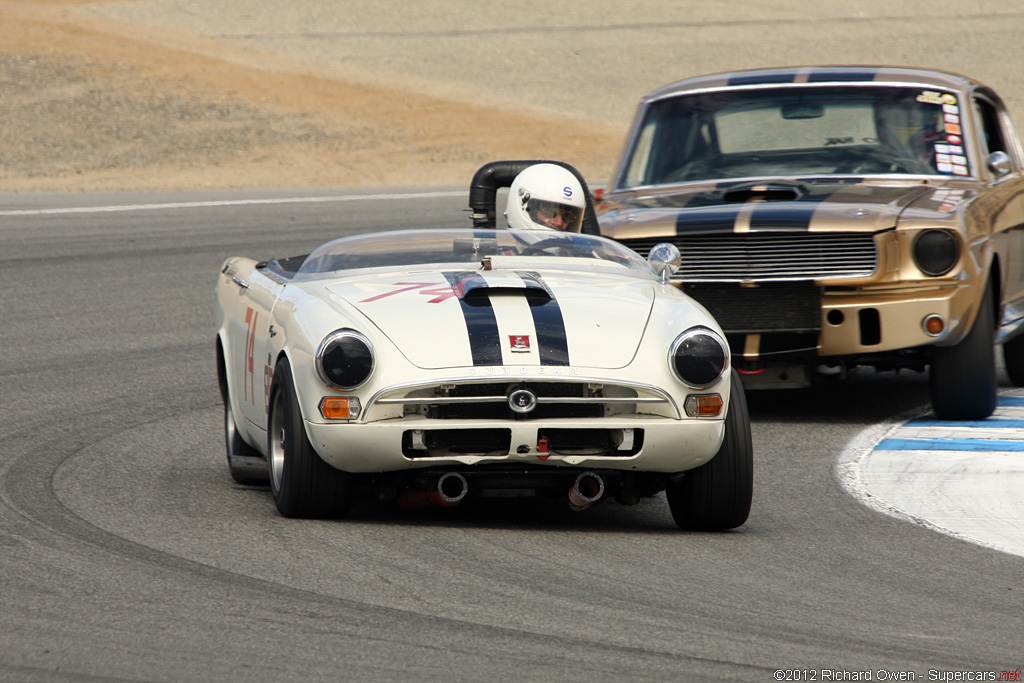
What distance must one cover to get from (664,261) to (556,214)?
1267mm

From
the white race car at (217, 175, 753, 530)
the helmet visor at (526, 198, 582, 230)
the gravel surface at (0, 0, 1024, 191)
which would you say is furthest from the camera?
the gravel surface at (0, 0, 1024, 191)

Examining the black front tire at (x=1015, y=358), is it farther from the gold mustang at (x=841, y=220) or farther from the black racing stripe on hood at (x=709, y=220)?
the black racing stripe on hood at (x=709, y=220)

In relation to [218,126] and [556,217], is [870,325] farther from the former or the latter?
[218,126]

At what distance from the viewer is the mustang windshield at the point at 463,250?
19.7ft

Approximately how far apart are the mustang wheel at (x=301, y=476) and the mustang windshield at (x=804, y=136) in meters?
4.16

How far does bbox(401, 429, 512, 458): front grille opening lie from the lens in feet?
16.4

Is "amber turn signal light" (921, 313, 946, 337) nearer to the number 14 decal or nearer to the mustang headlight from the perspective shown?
the number 14 decal

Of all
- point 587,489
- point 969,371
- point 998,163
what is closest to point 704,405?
point 587,489

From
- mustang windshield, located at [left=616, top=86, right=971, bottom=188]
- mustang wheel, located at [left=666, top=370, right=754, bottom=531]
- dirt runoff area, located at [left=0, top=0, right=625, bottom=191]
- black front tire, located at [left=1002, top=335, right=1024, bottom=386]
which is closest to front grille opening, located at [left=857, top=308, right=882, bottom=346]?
mustang windshield, located at [left=616, top=86, right=971, bottom=188]

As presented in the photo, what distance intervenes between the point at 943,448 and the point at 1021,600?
265 cm

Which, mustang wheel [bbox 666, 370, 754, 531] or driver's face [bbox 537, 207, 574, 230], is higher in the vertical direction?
driver's face [bbox 537, 207, 574, 230]

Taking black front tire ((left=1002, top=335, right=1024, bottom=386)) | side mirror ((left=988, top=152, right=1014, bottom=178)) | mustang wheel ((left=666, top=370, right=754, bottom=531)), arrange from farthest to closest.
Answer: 1. black front tire ((left=1002, top=335, right=1024, bottom=386))
2. side mirror ((left=988, top=152, right=1014, bottom=178))
3. mustang wheel ((left=666, top=370, right=754, bottom=531))

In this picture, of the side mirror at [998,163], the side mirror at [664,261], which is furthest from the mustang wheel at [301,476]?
the side mirror at [998,163]

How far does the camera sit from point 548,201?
284 inches
